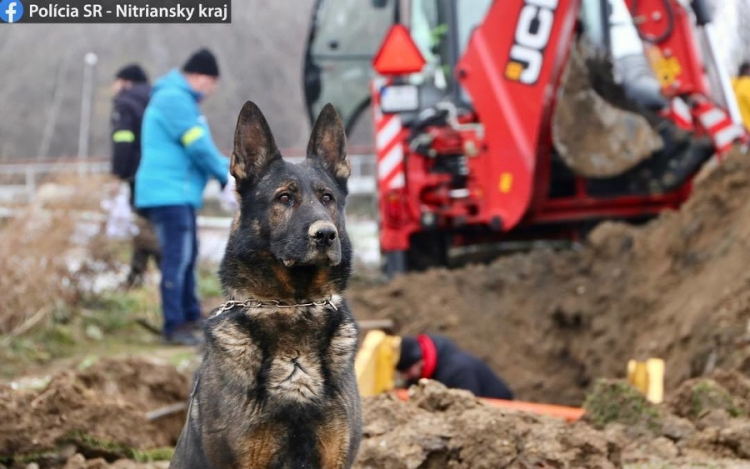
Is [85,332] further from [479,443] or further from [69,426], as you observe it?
[479,443]

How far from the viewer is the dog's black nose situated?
3900 millimetres

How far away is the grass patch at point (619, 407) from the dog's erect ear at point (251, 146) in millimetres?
2837

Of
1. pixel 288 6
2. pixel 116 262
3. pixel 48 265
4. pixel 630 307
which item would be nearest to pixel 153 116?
pixel 48 265

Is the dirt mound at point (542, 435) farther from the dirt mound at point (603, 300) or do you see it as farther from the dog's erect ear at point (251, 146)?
the dirt mound at point (603, 300)

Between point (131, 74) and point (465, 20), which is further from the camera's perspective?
point (465, 20)

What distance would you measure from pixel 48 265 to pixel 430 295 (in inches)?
144

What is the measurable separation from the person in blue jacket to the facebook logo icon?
4.16 feet

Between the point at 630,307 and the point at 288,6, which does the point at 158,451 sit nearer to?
the point at 630,307

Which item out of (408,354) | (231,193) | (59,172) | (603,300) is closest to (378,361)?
(408,354)

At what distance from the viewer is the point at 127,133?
424 inches

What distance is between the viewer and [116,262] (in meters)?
12.0

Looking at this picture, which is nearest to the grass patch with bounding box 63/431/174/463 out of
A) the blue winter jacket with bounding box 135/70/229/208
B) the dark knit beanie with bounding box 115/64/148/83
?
the blue winter jacket with bounding box 135/70/229/208

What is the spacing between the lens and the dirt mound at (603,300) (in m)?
8.51

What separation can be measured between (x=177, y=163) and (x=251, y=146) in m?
5.07
